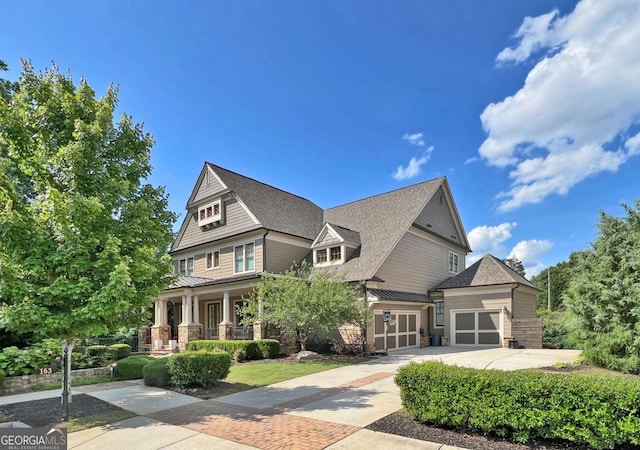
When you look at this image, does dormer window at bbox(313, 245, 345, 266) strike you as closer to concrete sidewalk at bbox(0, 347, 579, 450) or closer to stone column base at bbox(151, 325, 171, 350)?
concrete sidewalk at bbox(0, 347, 579, 450)

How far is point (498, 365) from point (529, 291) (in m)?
11.8

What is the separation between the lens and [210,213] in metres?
24.5

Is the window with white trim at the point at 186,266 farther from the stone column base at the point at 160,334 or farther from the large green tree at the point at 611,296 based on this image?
the large green tree at the point at 611,296

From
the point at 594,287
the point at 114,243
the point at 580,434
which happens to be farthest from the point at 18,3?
the point at 594,287

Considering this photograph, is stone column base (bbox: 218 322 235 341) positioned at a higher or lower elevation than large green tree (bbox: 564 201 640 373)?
lower

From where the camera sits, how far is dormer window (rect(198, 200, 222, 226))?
78.1 ft

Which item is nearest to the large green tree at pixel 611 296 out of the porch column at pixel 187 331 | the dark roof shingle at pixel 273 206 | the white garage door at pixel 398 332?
the white garage door at pixel 398 332

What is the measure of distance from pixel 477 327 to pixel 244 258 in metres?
13.8

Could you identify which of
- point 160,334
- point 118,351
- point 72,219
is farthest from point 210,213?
point 72,219

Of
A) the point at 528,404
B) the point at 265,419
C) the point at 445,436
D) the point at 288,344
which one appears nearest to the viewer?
the point at 528,404

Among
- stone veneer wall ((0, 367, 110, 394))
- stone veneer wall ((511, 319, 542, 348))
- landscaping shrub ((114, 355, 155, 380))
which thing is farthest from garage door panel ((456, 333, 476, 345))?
stone veneer wall ((0, 367, 110, 394))

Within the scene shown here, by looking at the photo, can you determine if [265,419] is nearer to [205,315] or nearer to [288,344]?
[288,344]

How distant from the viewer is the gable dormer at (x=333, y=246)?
21.4 meters

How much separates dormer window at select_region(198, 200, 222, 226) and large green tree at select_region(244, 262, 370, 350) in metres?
8.12
